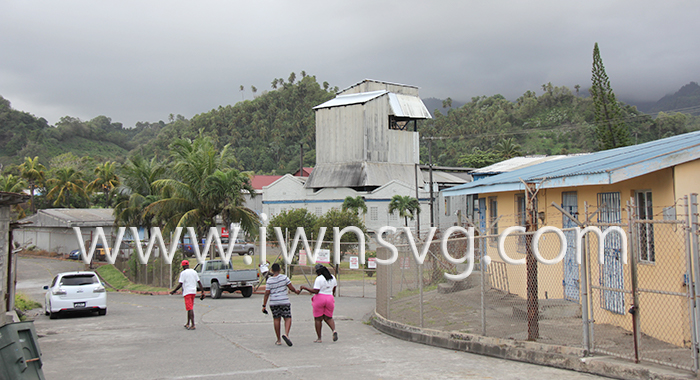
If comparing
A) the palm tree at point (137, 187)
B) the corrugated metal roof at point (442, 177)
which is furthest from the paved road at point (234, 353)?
the corrugated metal roof at point (442, 177)

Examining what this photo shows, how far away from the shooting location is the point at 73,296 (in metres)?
16.4

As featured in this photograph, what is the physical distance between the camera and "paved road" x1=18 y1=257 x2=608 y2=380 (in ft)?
27.5

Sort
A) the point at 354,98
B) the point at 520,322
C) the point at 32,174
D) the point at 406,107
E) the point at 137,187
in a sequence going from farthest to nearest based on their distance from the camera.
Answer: the point at 32,174 < the point at 354,98 < the point at 406,107 < the point at 137,187 < the point at 520,322

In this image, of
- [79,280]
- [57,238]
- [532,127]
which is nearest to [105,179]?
[57,238]

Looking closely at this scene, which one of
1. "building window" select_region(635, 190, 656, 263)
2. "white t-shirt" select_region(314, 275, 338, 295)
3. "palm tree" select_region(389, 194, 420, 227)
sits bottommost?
"white t-shirt" select_region(314, 275, 338, 295)

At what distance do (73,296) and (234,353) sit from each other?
28.0 feet

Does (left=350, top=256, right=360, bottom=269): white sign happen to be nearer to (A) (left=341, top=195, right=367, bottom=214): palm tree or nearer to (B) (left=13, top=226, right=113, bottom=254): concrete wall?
(A) (left=341, top=195, right=367, bottom=214): palm tree

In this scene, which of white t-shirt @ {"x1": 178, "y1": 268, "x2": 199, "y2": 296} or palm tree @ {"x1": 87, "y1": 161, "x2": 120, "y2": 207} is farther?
palm tree @ {"x1": 87, "y1": 161, "x2": 120, "y2": 207}

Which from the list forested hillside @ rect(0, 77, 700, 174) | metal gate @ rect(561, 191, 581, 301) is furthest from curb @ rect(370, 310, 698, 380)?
forested hillside @ rect(0, 77, 700, 174)

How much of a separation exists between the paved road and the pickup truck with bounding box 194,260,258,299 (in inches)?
203

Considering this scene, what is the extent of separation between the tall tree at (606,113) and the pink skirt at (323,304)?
48062 millimetres

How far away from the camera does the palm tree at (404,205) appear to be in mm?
43875

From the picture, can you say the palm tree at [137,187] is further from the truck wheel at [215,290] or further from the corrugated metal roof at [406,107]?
the corrugated metal roof at [406,107]

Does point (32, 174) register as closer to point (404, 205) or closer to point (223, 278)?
point (404, 205)
